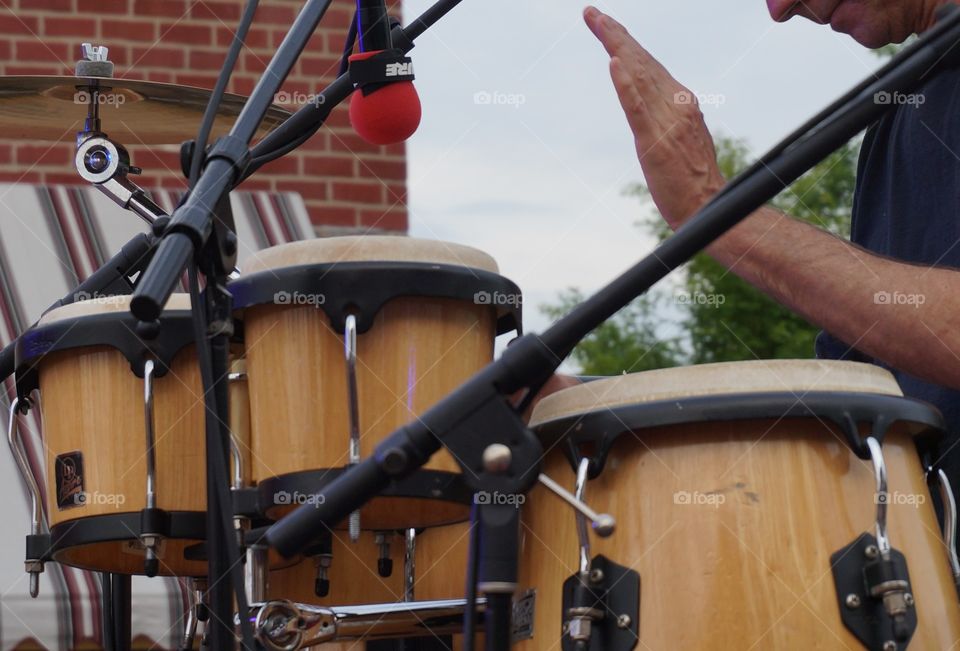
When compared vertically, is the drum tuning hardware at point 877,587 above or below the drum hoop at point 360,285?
below

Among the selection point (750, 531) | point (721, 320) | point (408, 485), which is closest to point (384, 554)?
point (408, 485)

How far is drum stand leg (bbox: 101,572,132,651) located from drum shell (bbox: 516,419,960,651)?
32.9 inches

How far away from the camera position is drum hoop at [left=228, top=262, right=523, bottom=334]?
5.08 ft

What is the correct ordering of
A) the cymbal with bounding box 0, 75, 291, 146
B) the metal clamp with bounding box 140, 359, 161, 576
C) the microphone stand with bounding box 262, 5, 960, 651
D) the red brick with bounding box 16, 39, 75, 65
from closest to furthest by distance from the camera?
the microphone stand with bounding box 262, 5, 960, 651 < the metal clamp with bounding box 140, 359, 161, 576 < the cymbal with bounding box 0, 75, 291, 146 < the red brick with bounding box 16, 39, 75, 65

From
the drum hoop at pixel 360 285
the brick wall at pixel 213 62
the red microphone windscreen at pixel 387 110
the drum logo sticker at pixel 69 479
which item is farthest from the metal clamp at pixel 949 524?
the brick wall at pixel 213 62

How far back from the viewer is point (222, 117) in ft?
7.29

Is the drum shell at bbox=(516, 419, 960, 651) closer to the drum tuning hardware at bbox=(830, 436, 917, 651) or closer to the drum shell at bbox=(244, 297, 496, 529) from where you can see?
the drum tuning hardware at bbox=(830, 436, 917, 651)

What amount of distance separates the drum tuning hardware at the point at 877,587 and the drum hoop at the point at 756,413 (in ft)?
0.15

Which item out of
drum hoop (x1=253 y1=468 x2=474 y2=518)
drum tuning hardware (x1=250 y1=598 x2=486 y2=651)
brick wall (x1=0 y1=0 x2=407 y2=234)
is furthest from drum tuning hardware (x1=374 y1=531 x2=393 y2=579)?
brick wall (x1=0 y1=0 x2=407 y2=234)

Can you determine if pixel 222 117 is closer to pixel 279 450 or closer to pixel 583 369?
pixel 279 450

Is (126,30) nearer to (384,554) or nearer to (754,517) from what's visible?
(384,554)

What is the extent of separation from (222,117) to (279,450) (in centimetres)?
86

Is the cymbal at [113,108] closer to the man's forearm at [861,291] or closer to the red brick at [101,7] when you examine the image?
the man's forearm at [861,291]

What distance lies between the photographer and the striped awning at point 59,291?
9.02 feet
